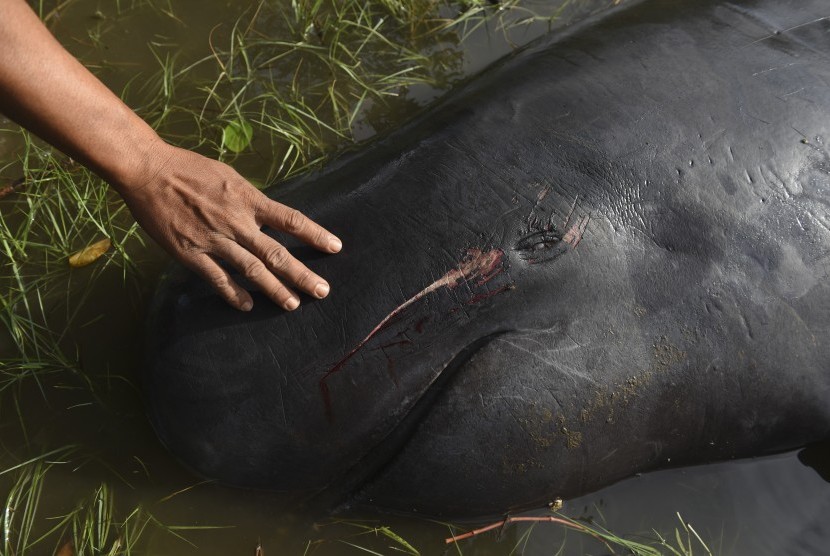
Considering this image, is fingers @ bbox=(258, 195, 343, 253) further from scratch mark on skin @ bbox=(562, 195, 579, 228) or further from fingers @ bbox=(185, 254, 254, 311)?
scratch mark on skin @ bbox=(562, 195, 579, 228)

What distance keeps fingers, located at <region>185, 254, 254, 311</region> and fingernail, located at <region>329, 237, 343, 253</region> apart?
24 cm

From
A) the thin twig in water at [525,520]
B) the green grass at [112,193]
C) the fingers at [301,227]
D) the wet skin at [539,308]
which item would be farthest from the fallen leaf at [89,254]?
the thin twig in water at [525,520]

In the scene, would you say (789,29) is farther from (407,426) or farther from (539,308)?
(407,426)

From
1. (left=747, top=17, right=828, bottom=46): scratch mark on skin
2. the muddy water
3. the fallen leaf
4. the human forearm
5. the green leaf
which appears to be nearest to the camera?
the human forearm

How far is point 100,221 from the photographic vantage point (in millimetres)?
3023

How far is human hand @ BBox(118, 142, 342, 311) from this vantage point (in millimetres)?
2125

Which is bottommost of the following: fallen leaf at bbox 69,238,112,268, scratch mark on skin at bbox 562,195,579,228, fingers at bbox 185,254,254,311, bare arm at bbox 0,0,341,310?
fallen leaf at bbox 69,238,112,268

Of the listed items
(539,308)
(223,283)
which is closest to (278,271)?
(223,283)

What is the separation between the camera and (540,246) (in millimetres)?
2133

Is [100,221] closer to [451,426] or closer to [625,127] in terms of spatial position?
[451,426]

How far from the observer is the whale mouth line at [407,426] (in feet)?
6.88

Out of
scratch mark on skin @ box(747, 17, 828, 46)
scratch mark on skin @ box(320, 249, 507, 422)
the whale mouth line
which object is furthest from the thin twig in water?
scratch mark on skin @ box(747, 17, 828, 46)

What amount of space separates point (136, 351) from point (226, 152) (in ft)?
3.07

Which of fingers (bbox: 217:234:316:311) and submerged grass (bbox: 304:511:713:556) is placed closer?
fingers (bbox: 217:234:316:311)
